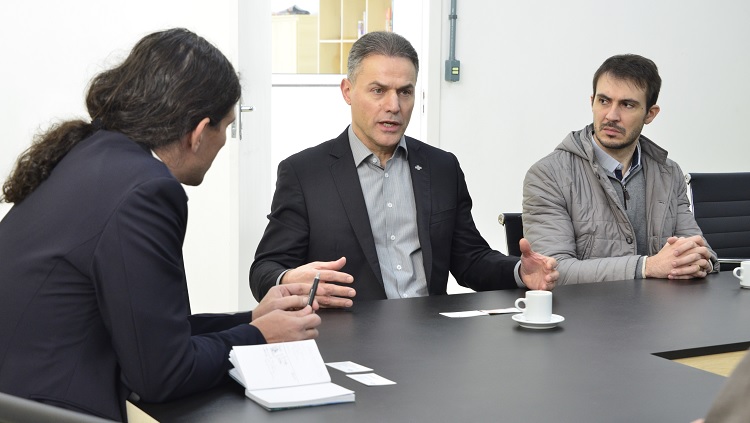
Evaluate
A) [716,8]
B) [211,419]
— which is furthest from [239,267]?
[716,8]

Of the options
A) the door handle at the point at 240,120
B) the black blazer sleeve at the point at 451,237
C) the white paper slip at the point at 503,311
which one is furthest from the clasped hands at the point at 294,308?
the door handle at the point at 240,120

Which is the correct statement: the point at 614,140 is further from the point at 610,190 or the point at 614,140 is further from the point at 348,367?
the point at 348,367

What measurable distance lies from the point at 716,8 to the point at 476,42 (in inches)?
62.7

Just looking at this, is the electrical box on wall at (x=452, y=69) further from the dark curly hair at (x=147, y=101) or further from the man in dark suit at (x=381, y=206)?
the dark curly hair at (x=147, y=101)

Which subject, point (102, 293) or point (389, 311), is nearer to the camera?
point (102, 293)

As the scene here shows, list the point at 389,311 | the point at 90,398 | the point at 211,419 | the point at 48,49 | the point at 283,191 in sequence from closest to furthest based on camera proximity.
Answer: the point at 211,419 < the point at 90,398 < the point at 389,311 < the point at 283,191 < the point at 48,49

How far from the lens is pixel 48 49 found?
12.7 feet

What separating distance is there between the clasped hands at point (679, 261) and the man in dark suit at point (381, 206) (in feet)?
1.50

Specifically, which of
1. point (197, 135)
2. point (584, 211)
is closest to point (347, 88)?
point (584, 211)

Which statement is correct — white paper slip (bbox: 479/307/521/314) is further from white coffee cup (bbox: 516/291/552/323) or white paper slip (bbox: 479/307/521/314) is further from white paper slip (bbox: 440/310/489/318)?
white coffee cup (bbox: 516/291/552/323)

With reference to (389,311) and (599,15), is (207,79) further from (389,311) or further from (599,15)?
(599,15)

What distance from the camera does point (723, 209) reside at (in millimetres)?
3773

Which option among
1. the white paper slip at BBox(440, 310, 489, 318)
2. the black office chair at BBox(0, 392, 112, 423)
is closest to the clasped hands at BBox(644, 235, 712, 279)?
the white paper slip at BBox(440, 310, 489, 318)

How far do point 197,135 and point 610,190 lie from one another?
1.80m
